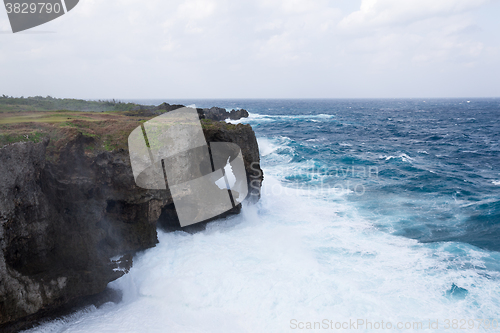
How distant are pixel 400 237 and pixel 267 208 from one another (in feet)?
24.9

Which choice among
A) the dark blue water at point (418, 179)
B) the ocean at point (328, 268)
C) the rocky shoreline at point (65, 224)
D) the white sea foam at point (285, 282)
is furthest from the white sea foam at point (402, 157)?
the rocky shoreline at point (65, 224)

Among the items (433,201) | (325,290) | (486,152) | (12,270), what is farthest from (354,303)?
(486,152)

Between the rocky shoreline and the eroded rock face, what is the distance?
2 cm

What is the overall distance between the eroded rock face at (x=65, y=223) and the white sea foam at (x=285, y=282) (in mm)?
987

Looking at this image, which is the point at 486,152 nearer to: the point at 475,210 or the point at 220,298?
the point at 475,210

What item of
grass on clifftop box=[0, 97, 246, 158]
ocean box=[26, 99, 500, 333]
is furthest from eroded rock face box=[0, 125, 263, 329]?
ocean box=[26, 99, 500, 333]

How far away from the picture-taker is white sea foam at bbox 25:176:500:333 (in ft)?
31.5

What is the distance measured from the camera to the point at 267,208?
18.4 m

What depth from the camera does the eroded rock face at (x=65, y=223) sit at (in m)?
8.62

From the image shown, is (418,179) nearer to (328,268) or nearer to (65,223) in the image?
(328,268)

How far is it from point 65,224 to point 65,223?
0.04 metres

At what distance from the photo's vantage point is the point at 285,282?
1117cm

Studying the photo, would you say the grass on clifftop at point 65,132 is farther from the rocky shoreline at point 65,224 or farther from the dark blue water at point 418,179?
the dark blue water at point 418,179

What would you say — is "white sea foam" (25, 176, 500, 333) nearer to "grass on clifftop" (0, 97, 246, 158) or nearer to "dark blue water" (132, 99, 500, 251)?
"dark blue water" (132, 99, 500, 251)
